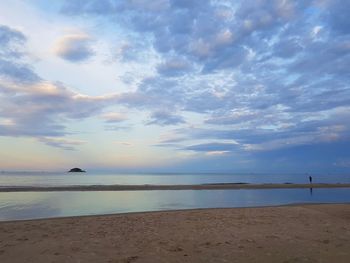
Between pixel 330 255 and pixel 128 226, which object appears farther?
pixel 128 226

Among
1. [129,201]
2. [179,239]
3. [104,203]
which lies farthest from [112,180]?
[179,239]

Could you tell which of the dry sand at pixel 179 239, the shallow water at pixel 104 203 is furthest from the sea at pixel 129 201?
the dry sand at pixel 179 239

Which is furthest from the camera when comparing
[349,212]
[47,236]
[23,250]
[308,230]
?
[349,212]

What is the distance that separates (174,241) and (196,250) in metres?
1.43

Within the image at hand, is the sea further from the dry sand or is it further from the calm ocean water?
the calm ocean water

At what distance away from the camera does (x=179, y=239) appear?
496 inches

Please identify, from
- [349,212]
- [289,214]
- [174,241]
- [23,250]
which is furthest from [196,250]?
[349,212]

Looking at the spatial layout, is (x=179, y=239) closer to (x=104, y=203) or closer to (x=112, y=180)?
(x=104, y=203)

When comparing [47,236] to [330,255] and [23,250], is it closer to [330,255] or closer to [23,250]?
[23,250]

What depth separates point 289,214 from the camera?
784 inches

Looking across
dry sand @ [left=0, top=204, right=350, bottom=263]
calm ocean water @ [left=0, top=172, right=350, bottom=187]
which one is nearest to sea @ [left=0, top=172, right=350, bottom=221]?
dry sand @ [left=0, top=204, right=350, bottom=263]

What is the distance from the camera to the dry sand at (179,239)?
33.3 ft

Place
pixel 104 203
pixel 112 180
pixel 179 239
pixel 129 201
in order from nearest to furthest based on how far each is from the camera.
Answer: pixel 179 239
pixel 104 203
pixel 129 201
pixel 112 180

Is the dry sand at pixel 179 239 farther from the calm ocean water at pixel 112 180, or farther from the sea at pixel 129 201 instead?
the calm ocean water at pixel 112 180
